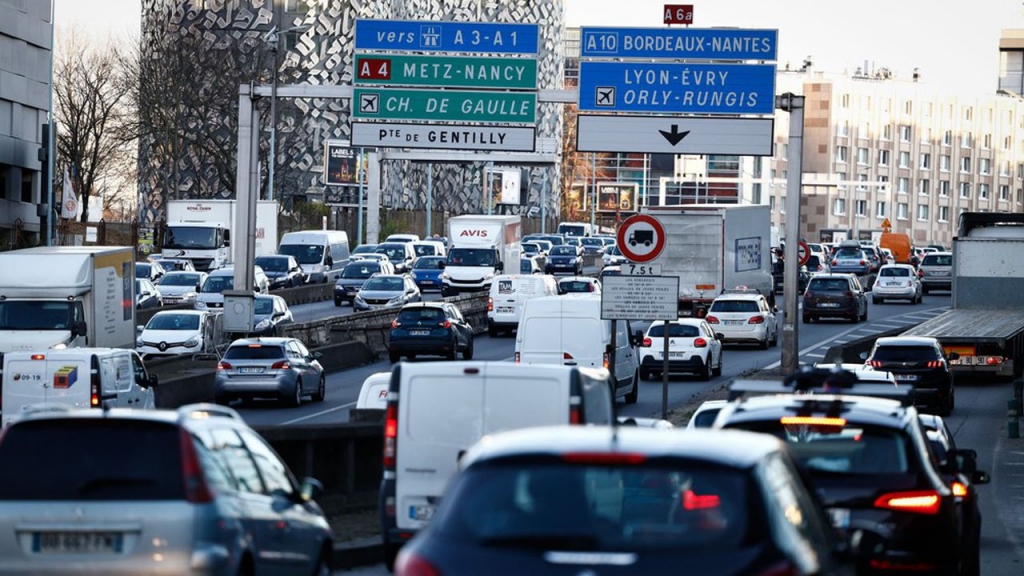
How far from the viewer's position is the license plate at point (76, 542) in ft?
31.7

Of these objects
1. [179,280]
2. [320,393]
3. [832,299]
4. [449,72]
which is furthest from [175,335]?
[832,299]

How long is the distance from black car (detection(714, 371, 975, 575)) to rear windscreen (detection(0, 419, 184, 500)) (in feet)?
11.0

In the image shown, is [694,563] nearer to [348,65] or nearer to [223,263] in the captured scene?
[223,263]

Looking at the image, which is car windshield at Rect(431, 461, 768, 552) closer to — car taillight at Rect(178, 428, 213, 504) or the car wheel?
car taillight at Rect(178, 428, 213, 504)

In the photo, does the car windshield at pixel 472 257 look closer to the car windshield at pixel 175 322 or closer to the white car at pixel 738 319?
the white car at pixel 738 319

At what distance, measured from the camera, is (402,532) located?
46.0 feet

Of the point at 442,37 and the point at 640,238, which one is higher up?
the point at 442,37

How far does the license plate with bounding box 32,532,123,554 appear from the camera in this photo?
31.7ft

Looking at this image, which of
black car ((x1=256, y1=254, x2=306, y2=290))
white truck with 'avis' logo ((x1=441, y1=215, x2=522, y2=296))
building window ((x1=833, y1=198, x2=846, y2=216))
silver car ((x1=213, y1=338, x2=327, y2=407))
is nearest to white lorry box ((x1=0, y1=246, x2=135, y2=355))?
silver car ((x1=213, y1=338, x2=327, y2=407))

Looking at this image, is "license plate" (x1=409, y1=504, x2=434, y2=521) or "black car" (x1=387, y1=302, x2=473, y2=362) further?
"black car" (x1=387, y1=302, x2=473, y2=362)

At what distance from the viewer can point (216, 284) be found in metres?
57.2

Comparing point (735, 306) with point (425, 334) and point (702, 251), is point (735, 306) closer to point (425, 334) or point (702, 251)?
point (702, 251)

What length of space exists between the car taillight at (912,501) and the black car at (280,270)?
57313 mm

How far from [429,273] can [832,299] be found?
1596 cm
